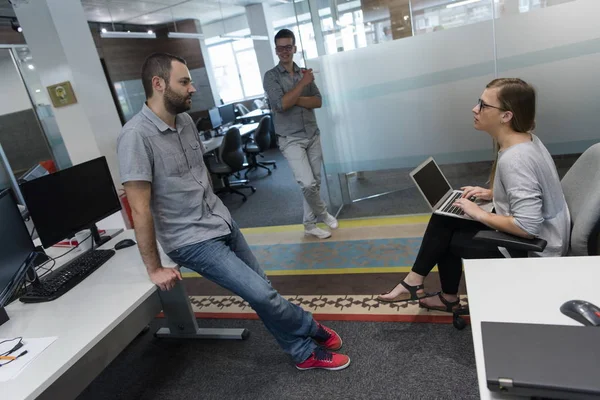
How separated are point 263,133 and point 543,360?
4.85 metres

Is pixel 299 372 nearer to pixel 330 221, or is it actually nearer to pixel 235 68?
pixel 330 221

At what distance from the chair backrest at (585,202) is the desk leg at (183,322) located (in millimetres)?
1651

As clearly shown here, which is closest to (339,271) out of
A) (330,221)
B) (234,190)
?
(330,221)

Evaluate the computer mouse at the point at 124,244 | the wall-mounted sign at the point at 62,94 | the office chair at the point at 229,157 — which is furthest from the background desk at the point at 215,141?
the computer mouse at the point at 124,244

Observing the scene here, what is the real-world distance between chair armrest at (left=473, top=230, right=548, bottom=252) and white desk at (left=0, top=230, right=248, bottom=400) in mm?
1304

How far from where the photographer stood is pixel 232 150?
4.61m

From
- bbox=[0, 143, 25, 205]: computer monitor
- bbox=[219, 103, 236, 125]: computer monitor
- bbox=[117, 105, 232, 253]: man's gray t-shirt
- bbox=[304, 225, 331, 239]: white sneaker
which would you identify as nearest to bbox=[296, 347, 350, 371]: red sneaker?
bbox=[117, 105, 232, 253]: man's gray t-shirt

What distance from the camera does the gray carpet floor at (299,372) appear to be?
1713mm

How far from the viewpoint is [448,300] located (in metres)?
2.04

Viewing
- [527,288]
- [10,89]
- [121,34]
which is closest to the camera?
[527,288]

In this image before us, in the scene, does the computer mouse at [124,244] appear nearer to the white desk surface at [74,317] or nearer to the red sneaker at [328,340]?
the white desk surface at [74,317]

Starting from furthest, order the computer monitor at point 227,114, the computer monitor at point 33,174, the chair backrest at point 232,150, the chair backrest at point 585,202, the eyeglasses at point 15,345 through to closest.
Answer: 1. the computer monitor at point 227,114
2. the chair backrest at point 232,150
3. the computer monitor at point 33,174
4. the chair backrest at point 585,202
5. the eyeglasses at point 15,345

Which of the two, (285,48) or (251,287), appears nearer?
(251,287)

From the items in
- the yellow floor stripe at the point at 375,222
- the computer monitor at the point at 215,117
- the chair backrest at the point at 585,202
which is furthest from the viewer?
the computer monitor at the point at 215,117
